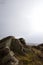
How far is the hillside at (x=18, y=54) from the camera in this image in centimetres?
Result: 177

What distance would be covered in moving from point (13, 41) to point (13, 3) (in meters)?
1.40

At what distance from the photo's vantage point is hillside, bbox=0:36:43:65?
177 centimetres

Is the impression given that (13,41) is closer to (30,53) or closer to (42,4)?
(30,53)

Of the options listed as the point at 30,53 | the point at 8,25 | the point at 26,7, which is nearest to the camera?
the point at 30,53

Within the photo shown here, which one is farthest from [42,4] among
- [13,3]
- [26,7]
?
→ [13,3]

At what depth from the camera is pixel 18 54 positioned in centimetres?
212

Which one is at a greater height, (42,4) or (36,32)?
(42,4)

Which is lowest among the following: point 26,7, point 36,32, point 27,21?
point 36,32

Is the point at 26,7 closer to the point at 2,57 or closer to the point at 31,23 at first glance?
the point at 31,23

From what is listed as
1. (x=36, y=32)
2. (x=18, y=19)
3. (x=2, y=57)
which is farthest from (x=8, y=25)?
(x=2, y=57)

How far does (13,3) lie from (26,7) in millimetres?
253

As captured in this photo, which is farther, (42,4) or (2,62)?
(42,4)

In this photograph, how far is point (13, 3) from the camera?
137 inches

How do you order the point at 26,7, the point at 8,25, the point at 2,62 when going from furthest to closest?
the point at 26,7
the point at 8,25
the point at 2,62
